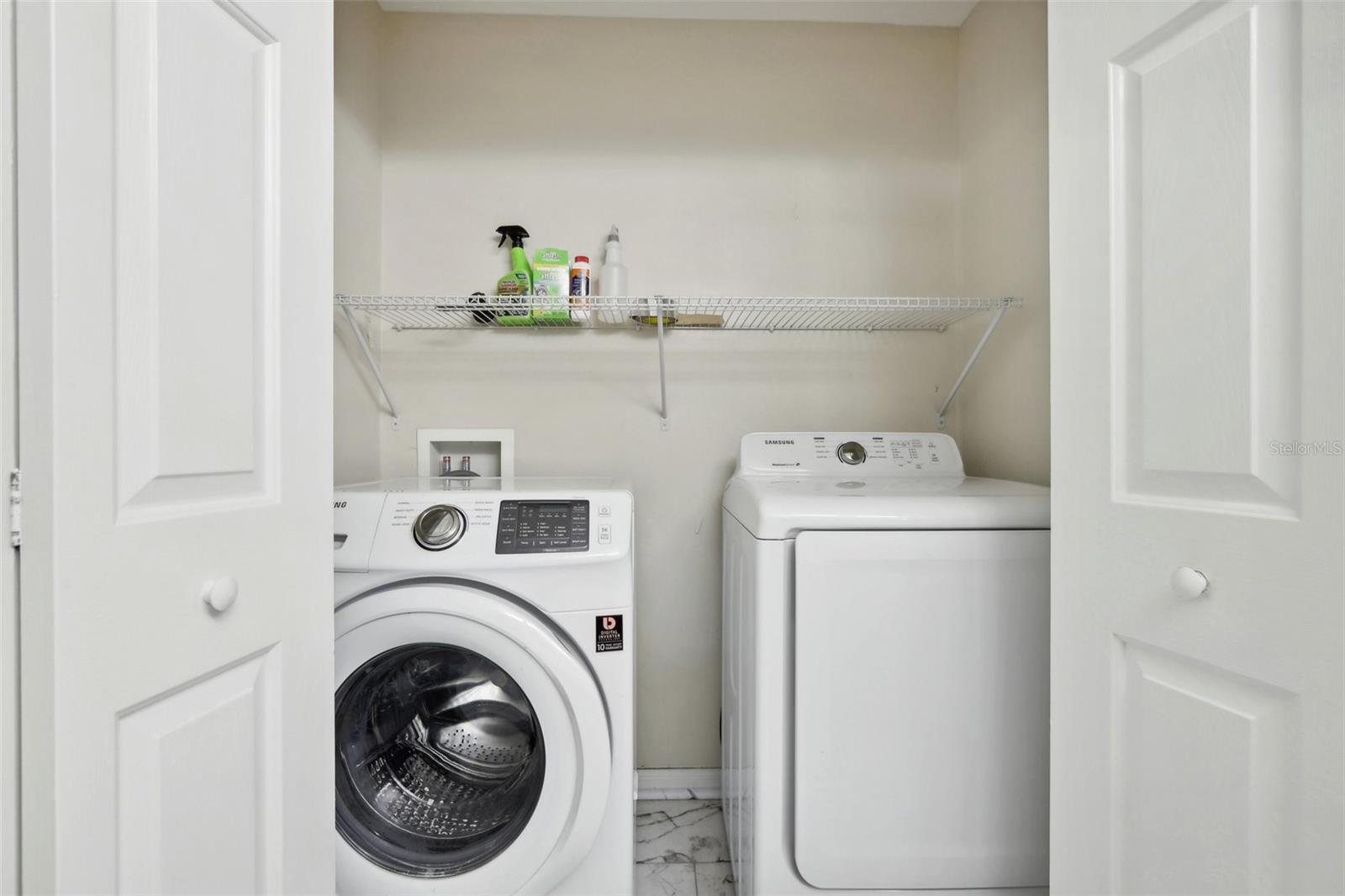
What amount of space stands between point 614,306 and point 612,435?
1.44 ft

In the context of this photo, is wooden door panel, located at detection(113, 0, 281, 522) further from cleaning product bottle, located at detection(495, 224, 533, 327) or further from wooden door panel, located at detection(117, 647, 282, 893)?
cleaning product bottle, located at detection(495, 224, 533, 327)

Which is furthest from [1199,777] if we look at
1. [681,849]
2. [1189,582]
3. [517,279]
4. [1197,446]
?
[517,279]

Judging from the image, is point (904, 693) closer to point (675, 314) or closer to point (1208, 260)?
point (1208, 260)

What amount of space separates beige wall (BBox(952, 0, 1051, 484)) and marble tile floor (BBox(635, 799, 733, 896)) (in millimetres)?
1230

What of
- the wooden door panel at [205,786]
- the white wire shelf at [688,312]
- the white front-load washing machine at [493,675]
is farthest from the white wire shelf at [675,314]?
the wooden door panel at [205,786]

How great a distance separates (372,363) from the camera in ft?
5.24

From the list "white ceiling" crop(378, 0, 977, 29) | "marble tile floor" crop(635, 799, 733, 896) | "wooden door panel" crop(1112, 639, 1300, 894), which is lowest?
"marble tile floor" crop(635, 799, 733, 896)

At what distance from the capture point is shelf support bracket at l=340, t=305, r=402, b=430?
148 cm

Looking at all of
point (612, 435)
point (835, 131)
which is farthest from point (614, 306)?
point (835, 131)

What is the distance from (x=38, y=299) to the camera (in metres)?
0.47

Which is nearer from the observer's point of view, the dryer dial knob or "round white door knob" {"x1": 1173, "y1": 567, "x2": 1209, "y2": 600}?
"round white door knob" {"x1": 1173, "y1": 567, "x2": 1209, "y2": 600}

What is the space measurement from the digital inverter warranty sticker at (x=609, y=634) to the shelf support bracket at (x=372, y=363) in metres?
0.99

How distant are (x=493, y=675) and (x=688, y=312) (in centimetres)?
107

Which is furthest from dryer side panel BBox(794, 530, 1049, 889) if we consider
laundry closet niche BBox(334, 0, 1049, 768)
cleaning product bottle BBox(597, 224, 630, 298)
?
cleaning product bottle BBox(597, 224, 630, 298)
